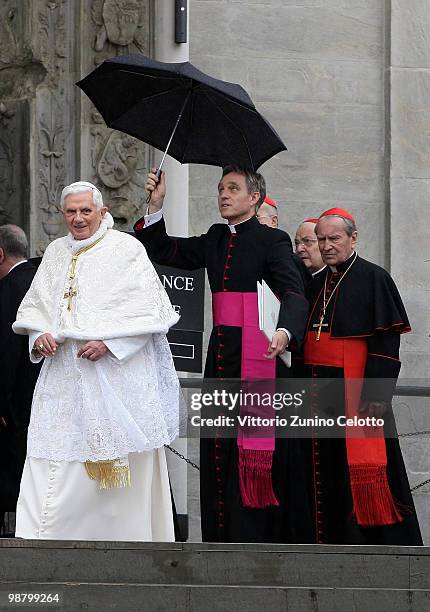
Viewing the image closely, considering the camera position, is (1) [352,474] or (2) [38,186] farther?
(2) [38,186]

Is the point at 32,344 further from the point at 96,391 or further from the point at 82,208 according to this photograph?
the point at 82,208

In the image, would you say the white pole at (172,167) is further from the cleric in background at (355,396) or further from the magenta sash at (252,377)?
the magenta sash at (252,377)

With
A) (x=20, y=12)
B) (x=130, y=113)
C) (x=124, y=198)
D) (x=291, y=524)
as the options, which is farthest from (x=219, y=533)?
(x=20, y=12)

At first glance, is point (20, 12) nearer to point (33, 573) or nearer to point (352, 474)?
point (352, 474)

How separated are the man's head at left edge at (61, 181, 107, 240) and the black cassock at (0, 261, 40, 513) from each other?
1.33 meters

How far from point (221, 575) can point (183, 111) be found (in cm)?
274

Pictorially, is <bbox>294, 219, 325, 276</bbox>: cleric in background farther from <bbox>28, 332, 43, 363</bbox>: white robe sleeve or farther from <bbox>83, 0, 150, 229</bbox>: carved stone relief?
<bbox>83, 0, 150, 229</bbox>: carved stone relief

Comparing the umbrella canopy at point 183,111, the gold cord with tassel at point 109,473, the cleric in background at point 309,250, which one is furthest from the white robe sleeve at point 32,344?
the cleric in background at point 309,250

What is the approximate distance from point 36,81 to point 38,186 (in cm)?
70

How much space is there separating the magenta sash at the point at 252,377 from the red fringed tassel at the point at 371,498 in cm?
49

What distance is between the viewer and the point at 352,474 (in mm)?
10367

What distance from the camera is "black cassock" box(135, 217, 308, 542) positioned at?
398 inches

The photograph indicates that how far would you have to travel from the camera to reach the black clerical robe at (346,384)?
10328 millimetres

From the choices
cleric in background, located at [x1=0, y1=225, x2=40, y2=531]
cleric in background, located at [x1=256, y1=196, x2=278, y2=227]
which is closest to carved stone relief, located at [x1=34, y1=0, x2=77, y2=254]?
cleric in background, located at [x1=0, y1=225, x2=40, y2=531]
